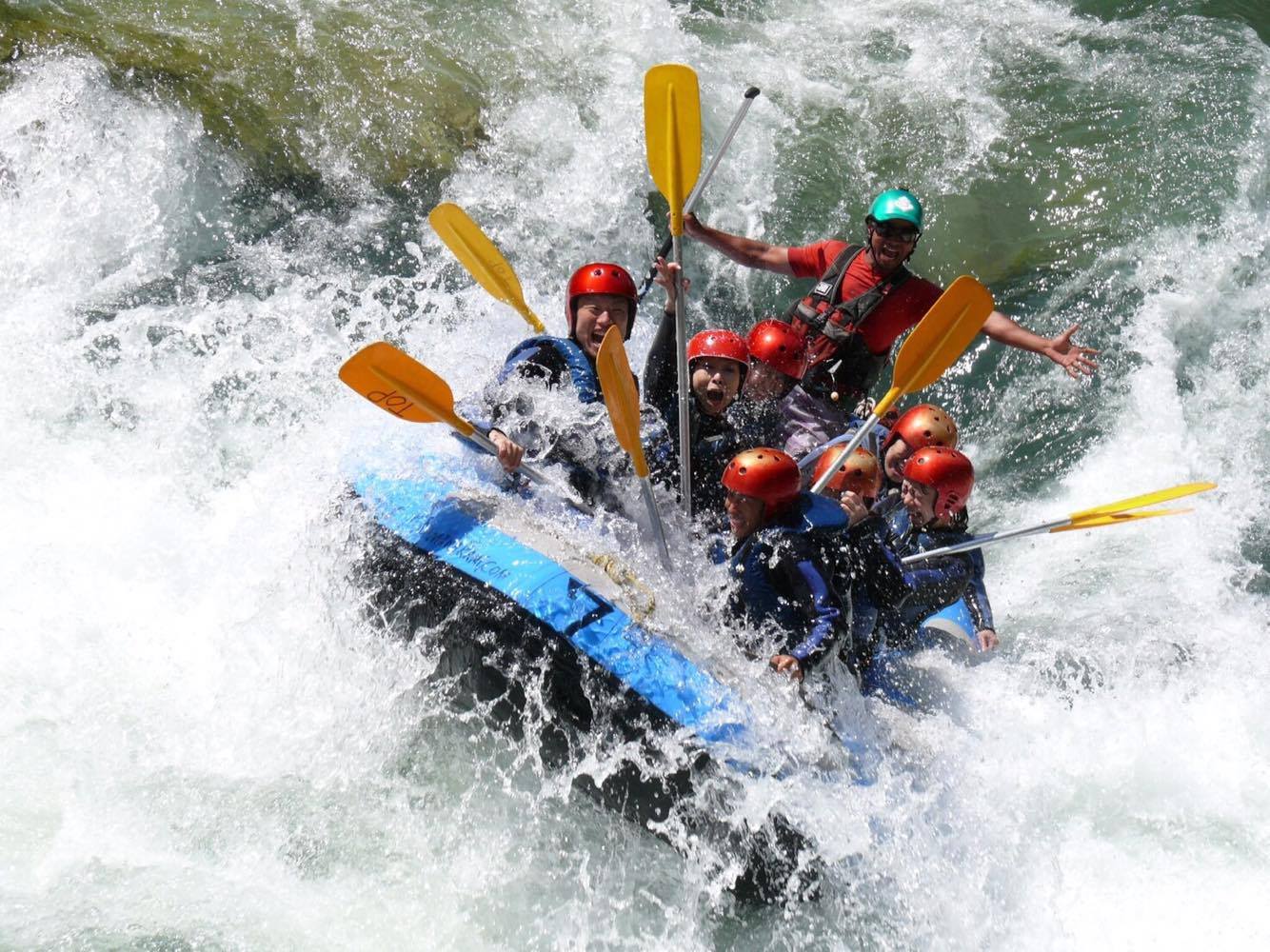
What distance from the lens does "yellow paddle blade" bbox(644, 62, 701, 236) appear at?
14.7 feet

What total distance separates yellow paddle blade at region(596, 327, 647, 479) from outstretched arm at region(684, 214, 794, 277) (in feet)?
5.25

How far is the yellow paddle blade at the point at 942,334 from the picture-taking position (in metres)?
4.41

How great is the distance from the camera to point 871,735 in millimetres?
3887

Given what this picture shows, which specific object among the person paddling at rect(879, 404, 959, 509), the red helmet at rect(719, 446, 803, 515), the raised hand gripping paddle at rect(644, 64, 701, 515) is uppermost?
the raised hand gripping paddle at rect(644, 64, 701, 515)

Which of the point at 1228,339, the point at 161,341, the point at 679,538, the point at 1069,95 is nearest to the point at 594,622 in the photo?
the point at 679,538

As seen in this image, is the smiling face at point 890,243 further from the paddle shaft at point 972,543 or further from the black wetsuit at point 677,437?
the paddle shaft at point 972,543

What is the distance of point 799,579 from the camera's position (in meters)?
3.63

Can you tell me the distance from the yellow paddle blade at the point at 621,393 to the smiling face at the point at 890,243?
1618 mm

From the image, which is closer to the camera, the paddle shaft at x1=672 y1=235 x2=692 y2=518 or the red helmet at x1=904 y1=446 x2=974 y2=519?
the paddle shaft at x1=672 y1=235 x2=692 y2=518

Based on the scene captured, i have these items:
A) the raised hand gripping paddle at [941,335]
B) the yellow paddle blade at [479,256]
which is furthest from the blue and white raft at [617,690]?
the yellow paddle blade at [479,256]

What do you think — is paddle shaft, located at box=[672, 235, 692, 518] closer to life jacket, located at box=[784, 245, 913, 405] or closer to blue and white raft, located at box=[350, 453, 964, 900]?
blue and white raft, located at box=[350, 453, 964, 900]

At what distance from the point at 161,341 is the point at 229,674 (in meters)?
2.34

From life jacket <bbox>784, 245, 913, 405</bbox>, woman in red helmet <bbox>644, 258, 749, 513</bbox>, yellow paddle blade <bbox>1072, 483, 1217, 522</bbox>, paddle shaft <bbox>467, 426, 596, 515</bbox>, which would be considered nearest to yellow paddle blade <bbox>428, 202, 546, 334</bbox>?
woman in red helmet <bbox>644, 258, 749, 513</bbox>

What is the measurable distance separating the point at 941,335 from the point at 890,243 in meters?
0.66
